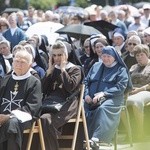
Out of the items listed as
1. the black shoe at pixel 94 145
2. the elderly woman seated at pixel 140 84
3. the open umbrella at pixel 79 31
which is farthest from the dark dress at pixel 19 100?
the open umbrella at pixel 79 31

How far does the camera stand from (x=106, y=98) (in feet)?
27.5

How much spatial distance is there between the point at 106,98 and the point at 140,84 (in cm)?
140

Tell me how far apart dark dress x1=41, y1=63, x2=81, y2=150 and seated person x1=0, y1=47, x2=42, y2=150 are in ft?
1.36

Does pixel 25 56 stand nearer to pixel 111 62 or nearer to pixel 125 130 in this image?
pixel 111 62

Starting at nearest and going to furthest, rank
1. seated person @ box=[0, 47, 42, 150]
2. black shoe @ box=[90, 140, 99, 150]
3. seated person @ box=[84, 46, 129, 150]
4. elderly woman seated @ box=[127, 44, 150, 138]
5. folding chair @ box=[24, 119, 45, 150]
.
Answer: seated person @ box=[0, 47, 42, 150]
folding chair @ box=[24, 119, 45, 150]
black shoe @ box=[90, 140, 99, 150]
seated person @ box=[84, 46, 129, 150]
elderly woman seated @ box=[127, 44, 150, 138]

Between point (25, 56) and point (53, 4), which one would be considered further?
point (53, 4)

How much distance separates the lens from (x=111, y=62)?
336 inches

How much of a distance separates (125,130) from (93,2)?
29583 millimetres

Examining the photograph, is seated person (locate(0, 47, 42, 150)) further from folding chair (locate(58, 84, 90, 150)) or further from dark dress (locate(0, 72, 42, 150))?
folding chair (locate(58, 84, 90, 150))

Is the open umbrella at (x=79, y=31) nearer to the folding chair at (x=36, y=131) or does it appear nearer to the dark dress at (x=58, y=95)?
the dark dress at (x=58, y=95)

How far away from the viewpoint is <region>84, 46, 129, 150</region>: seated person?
8273 millimetres

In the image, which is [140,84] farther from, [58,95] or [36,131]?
[36,131]

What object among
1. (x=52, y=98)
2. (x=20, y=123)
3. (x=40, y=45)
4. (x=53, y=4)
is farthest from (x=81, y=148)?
(x=53, y=4)

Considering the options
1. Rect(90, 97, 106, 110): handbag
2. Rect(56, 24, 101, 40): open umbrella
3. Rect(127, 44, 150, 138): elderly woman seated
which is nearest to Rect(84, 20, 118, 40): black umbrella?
Rect(56, 24, 101, 40): open umbrella
